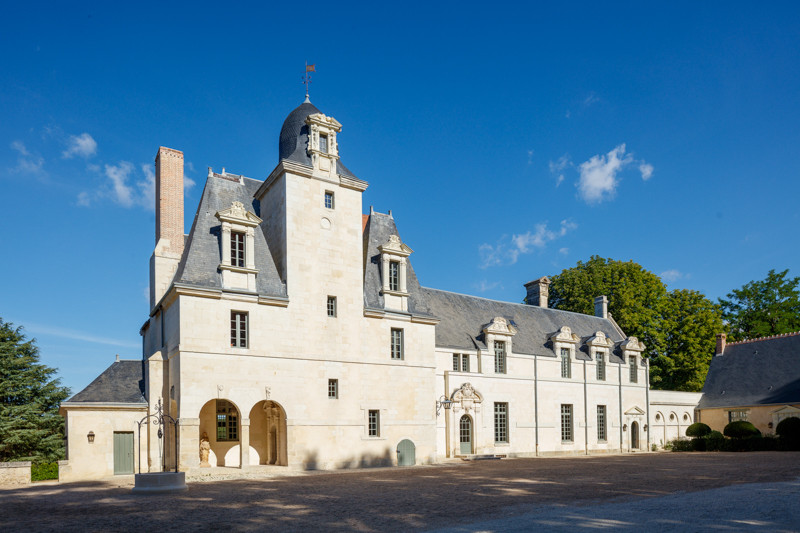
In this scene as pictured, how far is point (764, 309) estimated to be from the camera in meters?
48.8

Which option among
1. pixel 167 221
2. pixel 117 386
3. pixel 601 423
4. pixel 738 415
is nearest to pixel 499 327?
pixel 601 423

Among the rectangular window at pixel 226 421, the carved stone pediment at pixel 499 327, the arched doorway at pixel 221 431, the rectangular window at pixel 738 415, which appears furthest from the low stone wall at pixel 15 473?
the rectangular window at pixel 738 415

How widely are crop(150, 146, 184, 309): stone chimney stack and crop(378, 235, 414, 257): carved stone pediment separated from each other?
355 inches

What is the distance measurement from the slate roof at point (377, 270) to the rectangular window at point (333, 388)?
3468 millimetres

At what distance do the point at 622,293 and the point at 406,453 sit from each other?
24917 mm

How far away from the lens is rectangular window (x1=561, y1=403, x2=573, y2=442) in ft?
116

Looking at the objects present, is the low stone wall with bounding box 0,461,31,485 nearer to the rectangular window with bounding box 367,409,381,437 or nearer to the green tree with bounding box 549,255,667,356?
the rectangular window with bounding box 367,409,381,437

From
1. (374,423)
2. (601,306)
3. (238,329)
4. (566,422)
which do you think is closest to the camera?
(238,329)

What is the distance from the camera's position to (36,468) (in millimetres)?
22688

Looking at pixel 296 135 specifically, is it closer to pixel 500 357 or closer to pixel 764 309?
pixel 500 357

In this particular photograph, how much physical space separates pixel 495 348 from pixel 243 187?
1542 cm

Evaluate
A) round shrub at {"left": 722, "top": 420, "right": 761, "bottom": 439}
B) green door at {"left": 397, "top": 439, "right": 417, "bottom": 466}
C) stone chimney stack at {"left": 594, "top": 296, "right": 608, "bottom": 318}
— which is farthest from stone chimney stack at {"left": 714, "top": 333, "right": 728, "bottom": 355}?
green door at {"left": 397, "top": 439, "right": 417, "bottom": 466}

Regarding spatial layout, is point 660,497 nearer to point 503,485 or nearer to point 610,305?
point 503,485

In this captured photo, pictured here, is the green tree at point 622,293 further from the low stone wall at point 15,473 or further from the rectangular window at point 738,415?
the low stone wall at point 15,473
